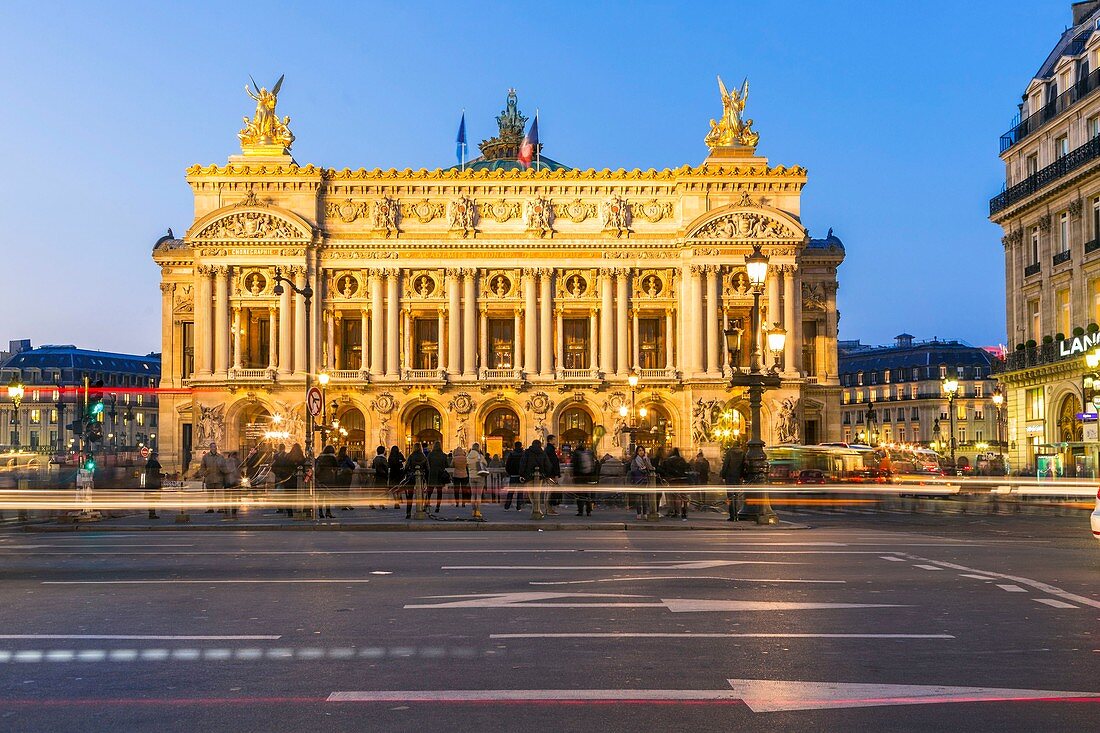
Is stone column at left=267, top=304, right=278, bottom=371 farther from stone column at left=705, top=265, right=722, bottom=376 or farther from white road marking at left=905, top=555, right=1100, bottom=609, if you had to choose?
white road marking at left=905, top=555, right=1100, bottom=609

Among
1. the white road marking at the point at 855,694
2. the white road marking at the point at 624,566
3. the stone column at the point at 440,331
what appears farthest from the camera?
the stone column at the point at 440,331

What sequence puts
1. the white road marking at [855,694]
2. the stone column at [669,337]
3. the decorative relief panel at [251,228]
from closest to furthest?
the white road marking at [855,694] < the decorative relief panel at [251,228] < the stone column at [669,337]

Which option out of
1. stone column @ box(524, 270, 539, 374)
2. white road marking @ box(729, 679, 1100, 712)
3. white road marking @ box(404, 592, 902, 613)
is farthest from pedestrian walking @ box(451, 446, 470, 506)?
stone column @ box(524, 270, 539, 374)

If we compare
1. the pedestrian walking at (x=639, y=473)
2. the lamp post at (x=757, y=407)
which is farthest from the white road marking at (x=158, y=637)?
the pedestrian walking at (x=639, y=473)

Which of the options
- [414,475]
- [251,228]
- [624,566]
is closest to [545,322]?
[251,228]

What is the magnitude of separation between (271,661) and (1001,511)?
115 ft

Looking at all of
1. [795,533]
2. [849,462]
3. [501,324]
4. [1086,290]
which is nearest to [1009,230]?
[1086,290]

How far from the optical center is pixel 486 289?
3223 inches

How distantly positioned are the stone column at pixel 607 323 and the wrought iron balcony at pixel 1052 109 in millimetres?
26327

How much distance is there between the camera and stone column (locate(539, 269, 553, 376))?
81125 millimetres

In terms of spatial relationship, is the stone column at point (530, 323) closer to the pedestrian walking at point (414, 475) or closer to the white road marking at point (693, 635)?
the pedestrian walking at point (414, 475)

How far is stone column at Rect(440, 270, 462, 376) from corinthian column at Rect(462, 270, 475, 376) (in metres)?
0.34

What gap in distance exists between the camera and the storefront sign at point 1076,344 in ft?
Result: 160

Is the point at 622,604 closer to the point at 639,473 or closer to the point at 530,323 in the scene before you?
the point at 639,473
